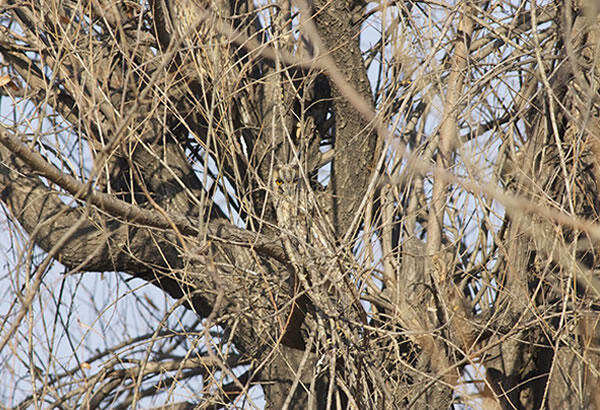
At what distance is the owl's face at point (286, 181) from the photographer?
329 centimetres

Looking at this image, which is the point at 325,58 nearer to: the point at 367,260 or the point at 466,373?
the point at 367,260

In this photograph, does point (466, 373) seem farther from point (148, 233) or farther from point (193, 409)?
point (148, 233)

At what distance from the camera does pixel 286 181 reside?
3.34 m

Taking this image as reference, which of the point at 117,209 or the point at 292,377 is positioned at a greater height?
the point at 117,209

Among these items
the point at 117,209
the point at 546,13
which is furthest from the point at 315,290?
the point at 546,13

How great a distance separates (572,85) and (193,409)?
222 centimetres

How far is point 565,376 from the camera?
140 inches

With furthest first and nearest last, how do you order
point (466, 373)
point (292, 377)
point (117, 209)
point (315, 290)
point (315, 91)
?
point (315, 91), point (292, 377), point (466, 373), point (315, 290), point (117, 209)

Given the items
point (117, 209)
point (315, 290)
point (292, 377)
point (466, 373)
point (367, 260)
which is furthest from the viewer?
point (292, 377)

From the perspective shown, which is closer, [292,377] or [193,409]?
[193,409]

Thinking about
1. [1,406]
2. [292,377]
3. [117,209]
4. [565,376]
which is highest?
[117,209]

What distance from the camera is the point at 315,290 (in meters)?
2.91

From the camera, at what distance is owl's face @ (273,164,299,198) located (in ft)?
10.8

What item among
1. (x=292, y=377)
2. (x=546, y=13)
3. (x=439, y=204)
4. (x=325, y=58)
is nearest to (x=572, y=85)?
(x=546, y=13)
